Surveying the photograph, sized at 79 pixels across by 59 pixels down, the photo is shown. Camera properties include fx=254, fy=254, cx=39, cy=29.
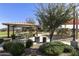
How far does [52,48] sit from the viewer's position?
659 centimetres

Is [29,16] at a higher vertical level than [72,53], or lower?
higher

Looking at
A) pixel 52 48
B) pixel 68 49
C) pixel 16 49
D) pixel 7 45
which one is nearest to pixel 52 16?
pixel 52 48

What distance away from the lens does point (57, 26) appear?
6.79 meters

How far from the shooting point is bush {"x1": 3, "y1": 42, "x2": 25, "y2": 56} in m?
6.60

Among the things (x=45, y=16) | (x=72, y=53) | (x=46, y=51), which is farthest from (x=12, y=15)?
(x=72, y=53)

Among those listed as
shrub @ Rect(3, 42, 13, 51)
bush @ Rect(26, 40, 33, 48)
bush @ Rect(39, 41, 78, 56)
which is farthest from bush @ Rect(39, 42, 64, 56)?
shrub @ Rect(3, 42, 13, 51)

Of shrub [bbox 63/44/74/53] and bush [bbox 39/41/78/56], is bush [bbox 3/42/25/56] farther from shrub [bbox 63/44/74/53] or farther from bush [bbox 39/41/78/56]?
shrub [bbox 63/44/74/53]

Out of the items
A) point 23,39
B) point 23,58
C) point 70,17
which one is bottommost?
point 23,58

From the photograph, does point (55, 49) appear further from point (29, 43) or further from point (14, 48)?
point (14, 48)

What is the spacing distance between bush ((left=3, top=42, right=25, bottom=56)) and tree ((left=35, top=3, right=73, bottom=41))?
33.4 inches

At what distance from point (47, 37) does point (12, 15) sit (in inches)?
43.1

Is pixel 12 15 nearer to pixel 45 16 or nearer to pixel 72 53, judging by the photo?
pixel 45 16

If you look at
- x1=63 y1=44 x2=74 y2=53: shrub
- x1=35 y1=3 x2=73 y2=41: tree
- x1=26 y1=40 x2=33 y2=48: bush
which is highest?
x1=35 y1=3 x2=73 y2=41: tree

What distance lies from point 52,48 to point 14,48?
99cm
